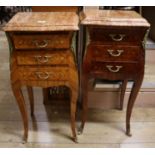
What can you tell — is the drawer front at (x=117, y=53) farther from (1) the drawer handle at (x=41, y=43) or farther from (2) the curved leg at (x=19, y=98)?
(2) the curved leg at (x=19, y=98)

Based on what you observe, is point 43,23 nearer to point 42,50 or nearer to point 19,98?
point 42,50

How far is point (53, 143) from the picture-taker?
1636 millimetres

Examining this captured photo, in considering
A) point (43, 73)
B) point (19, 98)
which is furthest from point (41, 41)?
point (19, 98)

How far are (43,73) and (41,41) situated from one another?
7.1 inches

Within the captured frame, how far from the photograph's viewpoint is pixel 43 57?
1.38 m

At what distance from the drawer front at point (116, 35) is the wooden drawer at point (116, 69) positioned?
0.13m

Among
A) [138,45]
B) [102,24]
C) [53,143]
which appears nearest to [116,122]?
[53,143]

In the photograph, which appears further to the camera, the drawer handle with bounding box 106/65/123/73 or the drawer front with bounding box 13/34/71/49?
the drawer handle with bounding box 106/65/123/73

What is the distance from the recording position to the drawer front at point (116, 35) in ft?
4.54

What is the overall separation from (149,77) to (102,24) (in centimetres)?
91

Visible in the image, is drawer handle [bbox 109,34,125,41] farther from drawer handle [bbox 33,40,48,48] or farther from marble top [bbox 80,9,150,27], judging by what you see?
drawer handle [bbox 33,40,48,48]

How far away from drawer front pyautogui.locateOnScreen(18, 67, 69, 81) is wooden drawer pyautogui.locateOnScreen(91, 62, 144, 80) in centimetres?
18

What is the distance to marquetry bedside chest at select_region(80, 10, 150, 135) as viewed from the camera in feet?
4.51

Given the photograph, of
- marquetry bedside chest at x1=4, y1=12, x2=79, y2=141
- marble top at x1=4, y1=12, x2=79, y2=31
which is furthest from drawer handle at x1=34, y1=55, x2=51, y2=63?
marble top at x1=4, y1=12, x2=79, y2=31
